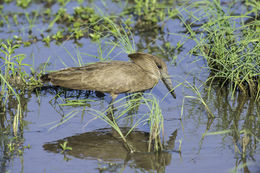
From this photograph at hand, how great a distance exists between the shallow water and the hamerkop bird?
347 mm

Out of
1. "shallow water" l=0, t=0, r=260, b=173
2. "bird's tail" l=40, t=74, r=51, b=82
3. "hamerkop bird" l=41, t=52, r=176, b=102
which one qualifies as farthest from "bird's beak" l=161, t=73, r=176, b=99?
"bird's tail" l=40, t=74, r=51, b=82

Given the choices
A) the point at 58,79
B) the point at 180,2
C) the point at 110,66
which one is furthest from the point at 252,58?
the point at 180,2

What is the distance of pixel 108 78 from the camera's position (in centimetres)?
694

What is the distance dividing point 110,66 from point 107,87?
1.07ft

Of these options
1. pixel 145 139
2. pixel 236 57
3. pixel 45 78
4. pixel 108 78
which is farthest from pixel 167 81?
pixel 45 78

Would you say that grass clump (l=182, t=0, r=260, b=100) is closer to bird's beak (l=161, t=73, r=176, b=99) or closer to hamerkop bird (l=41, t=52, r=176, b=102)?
bird's beak (l=161, t=73, r=176, b=99)

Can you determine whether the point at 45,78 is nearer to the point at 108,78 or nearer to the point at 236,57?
the point at 108,78

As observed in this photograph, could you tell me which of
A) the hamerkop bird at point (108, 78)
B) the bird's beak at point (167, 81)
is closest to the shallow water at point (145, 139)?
the bird's beak at point (167, 81)

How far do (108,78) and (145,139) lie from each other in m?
1.41

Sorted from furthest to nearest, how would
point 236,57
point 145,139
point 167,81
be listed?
A: point 167,81 → point 236,57 → point 145,139

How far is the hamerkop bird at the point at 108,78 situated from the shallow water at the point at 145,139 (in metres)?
0.35

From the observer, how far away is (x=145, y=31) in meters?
10.3

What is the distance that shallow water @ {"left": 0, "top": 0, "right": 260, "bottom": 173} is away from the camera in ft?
16.8

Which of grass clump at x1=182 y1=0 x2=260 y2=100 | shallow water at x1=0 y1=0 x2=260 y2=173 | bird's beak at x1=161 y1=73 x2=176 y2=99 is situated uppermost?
grass clump at x1=182 y1=0 x2=260 y2=100
